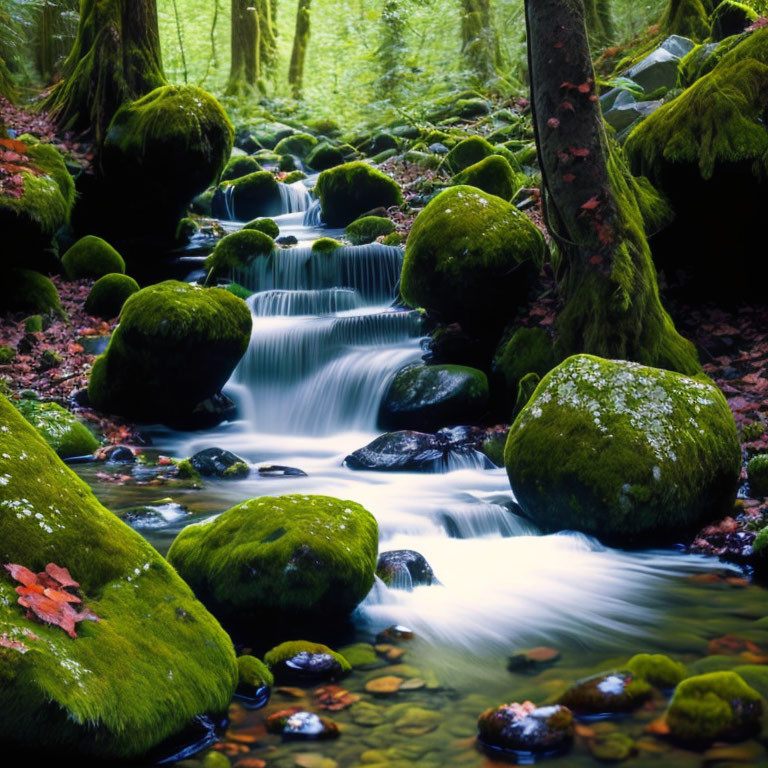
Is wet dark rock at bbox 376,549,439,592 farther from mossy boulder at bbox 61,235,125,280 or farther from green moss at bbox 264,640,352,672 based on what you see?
mossy boulder at bbox 61,235,125,280

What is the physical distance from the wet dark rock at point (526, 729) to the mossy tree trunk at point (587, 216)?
5.00 m

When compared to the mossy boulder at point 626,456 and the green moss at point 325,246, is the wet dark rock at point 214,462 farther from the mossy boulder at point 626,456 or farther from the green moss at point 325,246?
the green moss at point 325,246

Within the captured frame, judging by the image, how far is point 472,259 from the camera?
29.9 feet

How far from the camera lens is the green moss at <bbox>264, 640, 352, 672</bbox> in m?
3.75

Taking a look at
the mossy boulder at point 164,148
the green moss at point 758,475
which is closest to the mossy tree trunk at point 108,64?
the mossy boulder at point 164,148

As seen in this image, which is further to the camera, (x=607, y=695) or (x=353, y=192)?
(x=353, y=192)

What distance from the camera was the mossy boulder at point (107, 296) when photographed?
12000mm

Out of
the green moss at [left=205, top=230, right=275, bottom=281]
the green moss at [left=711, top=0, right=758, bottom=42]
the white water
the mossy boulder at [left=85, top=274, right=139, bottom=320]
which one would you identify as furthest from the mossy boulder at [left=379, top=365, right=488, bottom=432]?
the green moss at [left=711, top=0, right=758, bottom=42]

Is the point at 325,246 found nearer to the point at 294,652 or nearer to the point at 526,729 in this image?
the point at 294,652

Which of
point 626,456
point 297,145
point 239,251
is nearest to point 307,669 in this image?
point 626,456

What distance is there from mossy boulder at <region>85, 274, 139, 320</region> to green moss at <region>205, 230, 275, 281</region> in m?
1.53

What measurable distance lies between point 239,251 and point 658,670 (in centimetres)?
1084

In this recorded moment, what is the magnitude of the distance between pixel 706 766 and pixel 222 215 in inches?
638

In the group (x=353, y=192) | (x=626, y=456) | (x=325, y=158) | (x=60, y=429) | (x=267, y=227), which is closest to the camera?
(x=626, y=456)
